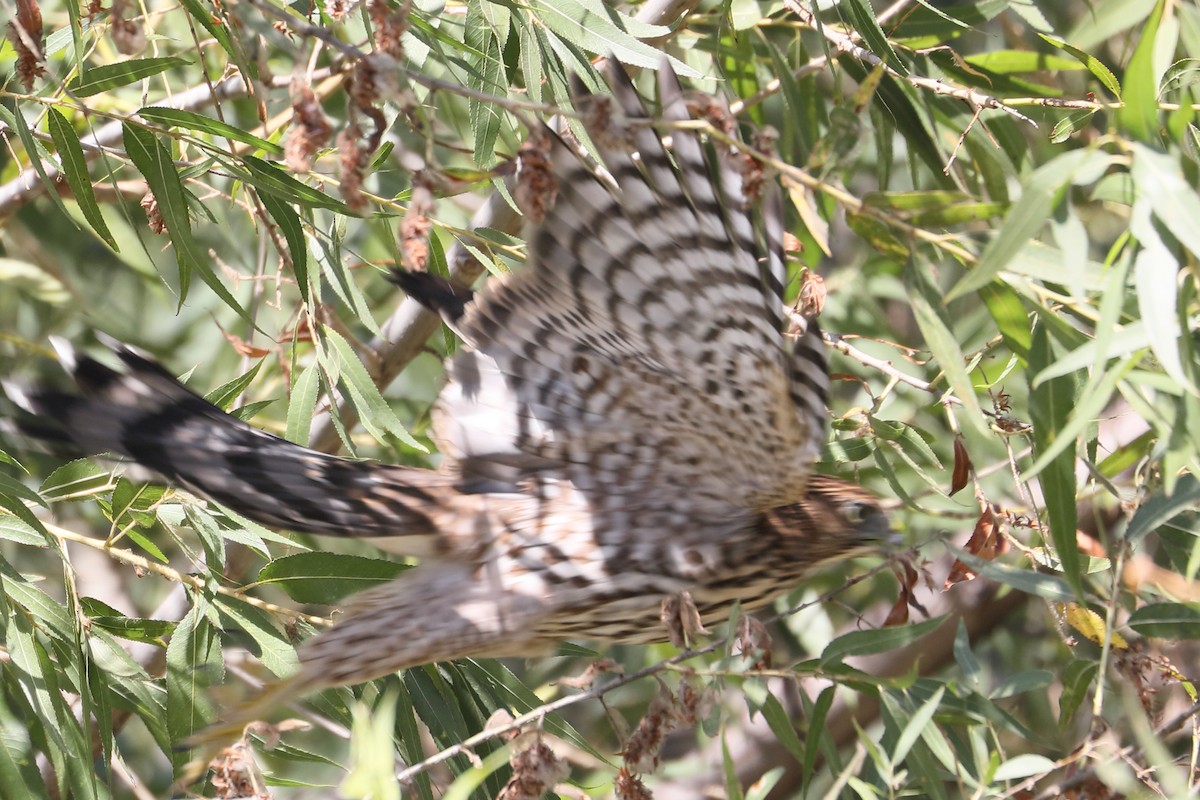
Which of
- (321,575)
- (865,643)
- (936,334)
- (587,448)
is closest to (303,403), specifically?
(321,575)

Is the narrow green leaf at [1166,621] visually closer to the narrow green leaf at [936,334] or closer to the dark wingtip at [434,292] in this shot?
the narrow green leaf at [936,334]

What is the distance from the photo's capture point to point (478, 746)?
1775 mm

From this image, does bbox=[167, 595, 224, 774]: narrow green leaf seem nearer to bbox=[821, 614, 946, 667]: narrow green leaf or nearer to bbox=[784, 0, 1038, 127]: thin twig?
bbox=[821, 614, 946, 667]: narrow green leaf

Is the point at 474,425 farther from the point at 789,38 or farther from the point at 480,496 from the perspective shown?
the point at 789,38

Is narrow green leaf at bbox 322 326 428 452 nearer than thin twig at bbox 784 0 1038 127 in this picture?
No

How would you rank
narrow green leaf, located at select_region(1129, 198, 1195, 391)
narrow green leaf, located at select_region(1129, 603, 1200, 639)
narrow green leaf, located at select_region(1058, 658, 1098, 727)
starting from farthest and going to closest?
narrow green leaf, located at select_region(1058, 658, 1098, 727) < narrow green leaf, located at select_region(1129, 603, 1200, 639) < narrow green leaf, located at select_region(1129, 198, 1195, 391)

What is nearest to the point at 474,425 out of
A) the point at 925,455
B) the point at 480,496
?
the point at 480,496

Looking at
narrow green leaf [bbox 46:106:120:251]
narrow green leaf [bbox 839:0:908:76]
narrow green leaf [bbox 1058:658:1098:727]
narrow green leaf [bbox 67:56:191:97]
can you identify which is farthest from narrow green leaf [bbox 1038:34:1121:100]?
narrow green leaf [bbox 46:106:120:251]

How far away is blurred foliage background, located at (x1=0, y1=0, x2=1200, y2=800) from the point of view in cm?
103

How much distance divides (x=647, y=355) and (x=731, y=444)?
15cm

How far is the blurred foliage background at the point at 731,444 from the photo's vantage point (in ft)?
3.38

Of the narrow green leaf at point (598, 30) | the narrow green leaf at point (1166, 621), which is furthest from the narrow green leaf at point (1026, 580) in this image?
the narrow green leaf at point (598, 30)

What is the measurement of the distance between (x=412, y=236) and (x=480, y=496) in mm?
636

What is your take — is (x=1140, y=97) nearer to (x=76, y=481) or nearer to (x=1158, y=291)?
(x=1158, y=291)
